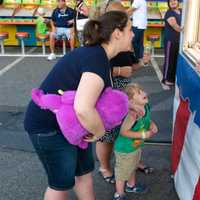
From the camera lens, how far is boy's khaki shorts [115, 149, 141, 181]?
2.74m

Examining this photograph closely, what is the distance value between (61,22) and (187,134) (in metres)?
5.86

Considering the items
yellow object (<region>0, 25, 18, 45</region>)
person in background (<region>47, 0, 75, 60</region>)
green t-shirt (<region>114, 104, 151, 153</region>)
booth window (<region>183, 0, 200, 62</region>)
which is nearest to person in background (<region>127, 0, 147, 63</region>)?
person in background (<region>47, 0, 75, 60</region>)

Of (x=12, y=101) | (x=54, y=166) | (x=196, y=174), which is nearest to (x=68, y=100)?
(x=54, y=166)

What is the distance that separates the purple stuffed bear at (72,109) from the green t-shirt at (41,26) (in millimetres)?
6347

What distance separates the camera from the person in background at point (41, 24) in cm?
814

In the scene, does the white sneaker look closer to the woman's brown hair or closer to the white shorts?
the white shorts

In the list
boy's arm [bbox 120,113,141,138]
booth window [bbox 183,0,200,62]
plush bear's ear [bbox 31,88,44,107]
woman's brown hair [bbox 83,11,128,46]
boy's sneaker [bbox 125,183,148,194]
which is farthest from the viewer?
boy's sneaker [bbox 125,183,148,194]

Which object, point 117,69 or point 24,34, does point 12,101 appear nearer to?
point 117,69

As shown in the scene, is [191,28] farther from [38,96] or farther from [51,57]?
[51,57]

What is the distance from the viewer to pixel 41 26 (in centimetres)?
814

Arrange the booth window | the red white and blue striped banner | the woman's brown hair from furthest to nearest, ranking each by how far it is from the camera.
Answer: the booth window, the red white and blue striped banner, the woman's brown hair

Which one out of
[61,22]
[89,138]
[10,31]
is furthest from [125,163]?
[10,31]

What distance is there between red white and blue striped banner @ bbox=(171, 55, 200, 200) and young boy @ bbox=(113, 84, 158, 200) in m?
0.24

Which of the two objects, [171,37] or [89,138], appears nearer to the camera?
[89,138]
